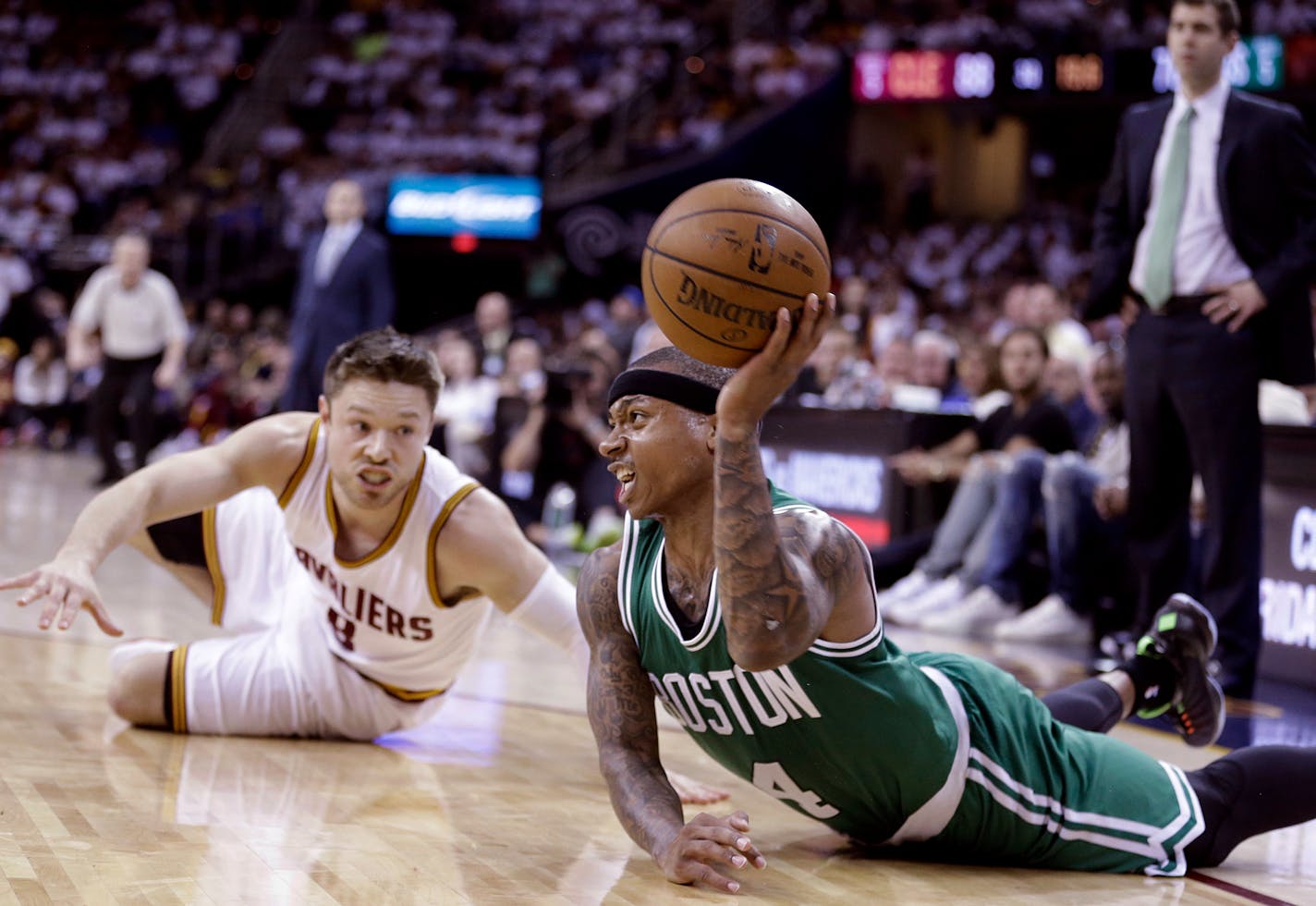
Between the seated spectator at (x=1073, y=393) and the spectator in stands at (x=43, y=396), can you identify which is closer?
the seated spectator at (x=1073, y=393)

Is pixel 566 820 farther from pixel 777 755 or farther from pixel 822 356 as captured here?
pixel 822 356

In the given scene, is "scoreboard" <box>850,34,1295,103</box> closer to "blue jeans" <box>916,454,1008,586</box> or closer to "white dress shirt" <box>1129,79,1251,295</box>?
"blue jeans" <box>916,454,1008,586</box>

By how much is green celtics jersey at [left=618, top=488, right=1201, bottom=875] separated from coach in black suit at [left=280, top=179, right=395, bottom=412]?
6210mm

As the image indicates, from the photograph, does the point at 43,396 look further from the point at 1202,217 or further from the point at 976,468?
the point at 1202,217

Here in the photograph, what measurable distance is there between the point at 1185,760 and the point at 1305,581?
1.87 metres

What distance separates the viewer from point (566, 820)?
3.35 m

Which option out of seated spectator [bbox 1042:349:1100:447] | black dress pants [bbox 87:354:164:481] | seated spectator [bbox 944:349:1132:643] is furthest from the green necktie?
black dress pants [bbox 87:354:164:481]

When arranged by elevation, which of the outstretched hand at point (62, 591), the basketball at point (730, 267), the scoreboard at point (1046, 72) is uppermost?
the scoreboard at point (1046, 72)

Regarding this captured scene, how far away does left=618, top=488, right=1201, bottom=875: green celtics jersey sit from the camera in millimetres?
2738

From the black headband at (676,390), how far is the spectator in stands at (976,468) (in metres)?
4.77

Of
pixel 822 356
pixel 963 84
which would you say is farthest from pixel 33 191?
pixel 822 356

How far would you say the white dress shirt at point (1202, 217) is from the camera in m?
5.20

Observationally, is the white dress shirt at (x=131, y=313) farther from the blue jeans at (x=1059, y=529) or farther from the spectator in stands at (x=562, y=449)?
the blue jeans at (x=1059, y=529)

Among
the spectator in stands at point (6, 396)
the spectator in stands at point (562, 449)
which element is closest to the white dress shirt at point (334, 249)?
the spectator in stands at point (562, 449)
